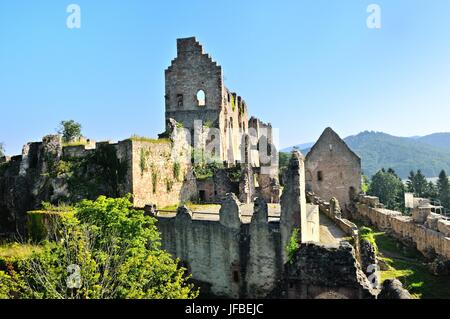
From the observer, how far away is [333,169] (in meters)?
41.3

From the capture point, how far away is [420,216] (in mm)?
27938

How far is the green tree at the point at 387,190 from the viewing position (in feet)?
295

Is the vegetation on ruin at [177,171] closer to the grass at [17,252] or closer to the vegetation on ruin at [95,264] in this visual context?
the vegetation on ruin at [95,264]

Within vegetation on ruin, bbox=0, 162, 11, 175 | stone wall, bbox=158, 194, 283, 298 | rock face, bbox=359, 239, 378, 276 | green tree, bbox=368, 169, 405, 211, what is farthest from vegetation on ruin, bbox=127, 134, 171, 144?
green tree, bbox=368, 169, 405, 211

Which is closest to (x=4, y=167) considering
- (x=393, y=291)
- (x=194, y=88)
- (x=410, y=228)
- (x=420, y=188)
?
(x=194, y=88)

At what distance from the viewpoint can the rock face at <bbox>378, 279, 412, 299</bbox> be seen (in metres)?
10.5

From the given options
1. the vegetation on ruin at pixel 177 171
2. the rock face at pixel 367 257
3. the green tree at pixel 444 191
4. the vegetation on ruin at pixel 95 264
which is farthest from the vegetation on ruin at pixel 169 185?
the green tree at pixel 444 191

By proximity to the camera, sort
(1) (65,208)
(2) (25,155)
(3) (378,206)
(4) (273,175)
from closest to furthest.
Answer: (1) (65,208) → (2) (25,155) → (3) (378,206) → (4) (273,175)

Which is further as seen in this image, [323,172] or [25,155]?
[323,172]

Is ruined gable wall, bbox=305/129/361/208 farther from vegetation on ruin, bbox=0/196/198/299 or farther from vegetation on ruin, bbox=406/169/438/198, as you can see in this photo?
vegetation on ruin, bbox=406/169/438/198

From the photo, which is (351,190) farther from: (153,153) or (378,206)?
(153,153)

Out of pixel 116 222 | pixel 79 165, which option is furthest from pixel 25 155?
pixel 116 222
